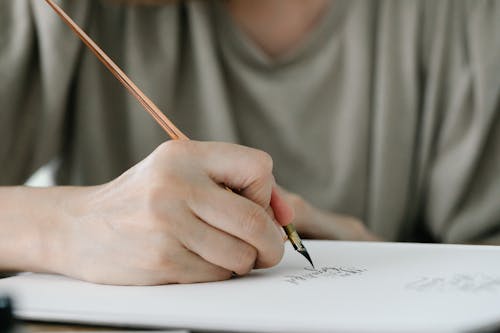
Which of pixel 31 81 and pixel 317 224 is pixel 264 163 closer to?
pixel 317 224

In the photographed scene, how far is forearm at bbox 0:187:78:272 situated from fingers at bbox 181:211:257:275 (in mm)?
104

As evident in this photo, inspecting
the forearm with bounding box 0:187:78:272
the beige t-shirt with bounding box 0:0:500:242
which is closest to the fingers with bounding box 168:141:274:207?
the forearm with bounding box 0:187:78:272

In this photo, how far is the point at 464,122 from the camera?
86 centimetres

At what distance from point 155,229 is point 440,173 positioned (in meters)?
0.55

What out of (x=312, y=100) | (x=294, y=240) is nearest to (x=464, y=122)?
(x=312, y=100)

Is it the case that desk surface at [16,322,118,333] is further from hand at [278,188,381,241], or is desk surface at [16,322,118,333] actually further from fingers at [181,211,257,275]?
hand at [278,188,381,241]

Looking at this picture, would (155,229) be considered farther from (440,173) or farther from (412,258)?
(440,173)

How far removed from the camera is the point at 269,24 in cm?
92

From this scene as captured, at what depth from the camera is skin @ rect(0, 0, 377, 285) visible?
0.42m

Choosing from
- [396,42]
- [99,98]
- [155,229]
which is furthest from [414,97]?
[155,229]

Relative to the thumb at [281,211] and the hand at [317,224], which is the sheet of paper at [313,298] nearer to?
the thumb at [281,211]

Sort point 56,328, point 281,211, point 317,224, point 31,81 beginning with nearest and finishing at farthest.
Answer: point 56,328 < point 281,211 < point 317,224 < point 31,81

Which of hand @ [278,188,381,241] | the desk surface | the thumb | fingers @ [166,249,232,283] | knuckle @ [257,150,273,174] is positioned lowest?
hand @ [278,188,381,241]

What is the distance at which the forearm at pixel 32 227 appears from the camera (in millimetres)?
466
